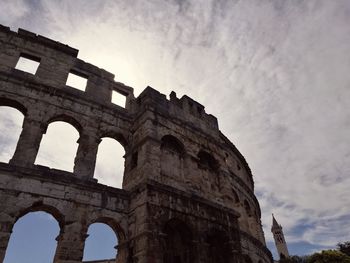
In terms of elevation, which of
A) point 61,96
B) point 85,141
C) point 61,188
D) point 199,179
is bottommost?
point 61,188

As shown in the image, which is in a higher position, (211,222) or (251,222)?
(251,222)

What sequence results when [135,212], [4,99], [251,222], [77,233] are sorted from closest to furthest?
[77,233]
[135,212]
[4,99]
[251,222]

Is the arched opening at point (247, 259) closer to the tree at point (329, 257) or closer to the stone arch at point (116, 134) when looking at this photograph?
the stone arch at point (116, 134)

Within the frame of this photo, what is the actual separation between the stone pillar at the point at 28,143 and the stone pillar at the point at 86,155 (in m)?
1.38

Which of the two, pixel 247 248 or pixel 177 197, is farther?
pixel 247 248

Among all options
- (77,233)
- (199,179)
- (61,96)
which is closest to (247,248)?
(199,179)

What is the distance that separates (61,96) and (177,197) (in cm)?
602

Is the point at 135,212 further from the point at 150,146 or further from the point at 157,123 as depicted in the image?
the point at 157,123

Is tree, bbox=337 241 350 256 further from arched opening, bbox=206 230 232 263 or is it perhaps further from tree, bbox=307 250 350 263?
arched opening, bbox=206 230 232 263

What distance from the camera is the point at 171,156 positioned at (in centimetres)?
1139

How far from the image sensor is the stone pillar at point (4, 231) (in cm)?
729

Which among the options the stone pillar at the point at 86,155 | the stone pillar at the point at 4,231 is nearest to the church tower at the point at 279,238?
the stone pillar at the point at 86,155

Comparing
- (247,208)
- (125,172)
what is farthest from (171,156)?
(247,208)

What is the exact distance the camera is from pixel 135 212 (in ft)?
30.2
